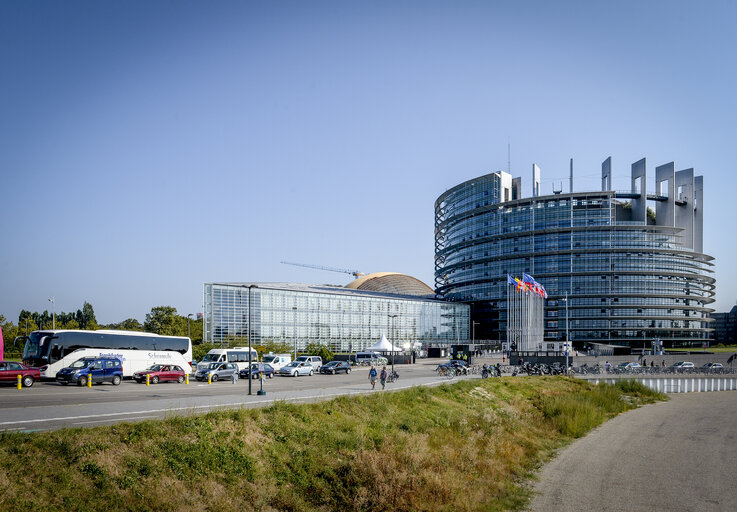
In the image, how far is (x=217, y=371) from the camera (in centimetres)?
4934

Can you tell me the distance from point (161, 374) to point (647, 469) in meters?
34.6

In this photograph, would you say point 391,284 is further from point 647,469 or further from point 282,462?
point 282,462

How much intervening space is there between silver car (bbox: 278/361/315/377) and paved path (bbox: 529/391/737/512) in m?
29.2

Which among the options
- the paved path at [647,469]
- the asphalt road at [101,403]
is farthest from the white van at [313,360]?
the paved path at [647,469]

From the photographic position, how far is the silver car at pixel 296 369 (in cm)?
5794

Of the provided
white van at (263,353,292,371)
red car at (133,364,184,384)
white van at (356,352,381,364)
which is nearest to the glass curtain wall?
white van at (356,352,381,364)

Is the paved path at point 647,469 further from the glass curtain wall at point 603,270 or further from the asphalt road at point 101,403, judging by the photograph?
the glass curtain wall at point 603,270

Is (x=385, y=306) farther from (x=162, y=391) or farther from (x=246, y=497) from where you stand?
(x=246, y=497)

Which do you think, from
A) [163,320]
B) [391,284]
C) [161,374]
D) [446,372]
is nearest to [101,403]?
[161,374]

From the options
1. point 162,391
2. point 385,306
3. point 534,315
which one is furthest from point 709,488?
point 385,306

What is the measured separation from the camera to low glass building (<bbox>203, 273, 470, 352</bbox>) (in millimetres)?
94625

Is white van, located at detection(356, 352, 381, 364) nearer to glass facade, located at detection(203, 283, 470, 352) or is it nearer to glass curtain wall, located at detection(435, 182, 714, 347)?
glass facade, located at detection(203, 283, 470, 352)

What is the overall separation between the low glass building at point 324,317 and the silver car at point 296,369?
2024 centimetres

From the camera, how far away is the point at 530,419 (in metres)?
38.7
